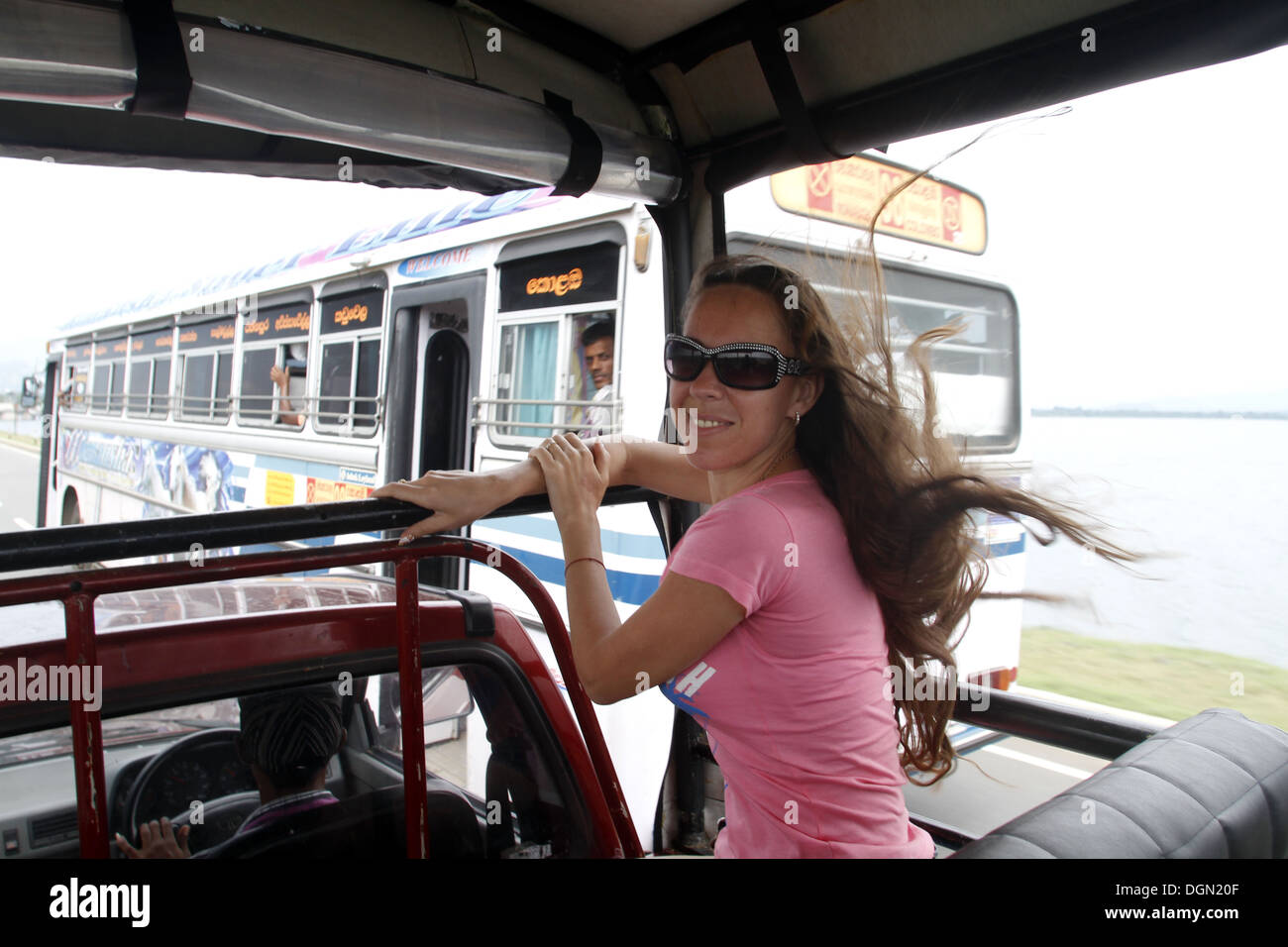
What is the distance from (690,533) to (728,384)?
0.29m

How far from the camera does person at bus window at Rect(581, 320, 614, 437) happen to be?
4324 millimetres

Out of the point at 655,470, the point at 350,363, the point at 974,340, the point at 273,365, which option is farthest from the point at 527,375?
the point at 273,365

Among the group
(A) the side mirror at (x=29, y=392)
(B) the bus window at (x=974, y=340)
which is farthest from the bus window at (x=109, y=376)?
(B) the bus window at (x=974, y=340)

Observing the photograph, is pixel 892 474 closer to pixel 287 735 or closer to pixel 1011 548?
pixel 287 735

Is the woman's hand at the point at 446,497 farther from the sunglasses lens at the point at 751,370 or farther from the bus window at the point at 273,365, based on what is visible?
the bus window at the point at 273,365

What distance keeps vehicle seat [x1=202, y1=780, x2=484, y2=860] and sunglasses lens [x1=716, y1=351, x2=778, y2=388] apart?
1.00 m

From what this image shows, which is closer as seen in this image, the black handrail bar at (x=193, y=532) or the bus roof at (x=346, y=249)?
the black handrail bar at (x=193, y=532)

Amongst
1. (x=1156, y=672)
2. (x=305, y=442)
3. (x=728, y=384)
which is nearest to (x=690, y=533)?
(x=728, y=384)

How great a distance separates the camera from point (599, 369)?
445 centimetres

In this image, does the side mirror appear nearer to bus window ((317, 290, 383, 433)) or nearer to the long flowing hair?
bus window ((317, 290, 383, 433))

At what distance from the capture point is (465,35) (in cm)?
222

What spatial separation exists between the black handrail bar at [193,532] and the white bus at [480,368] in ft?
3.06

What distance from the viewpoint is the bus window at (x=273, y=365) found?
23.4 feet
